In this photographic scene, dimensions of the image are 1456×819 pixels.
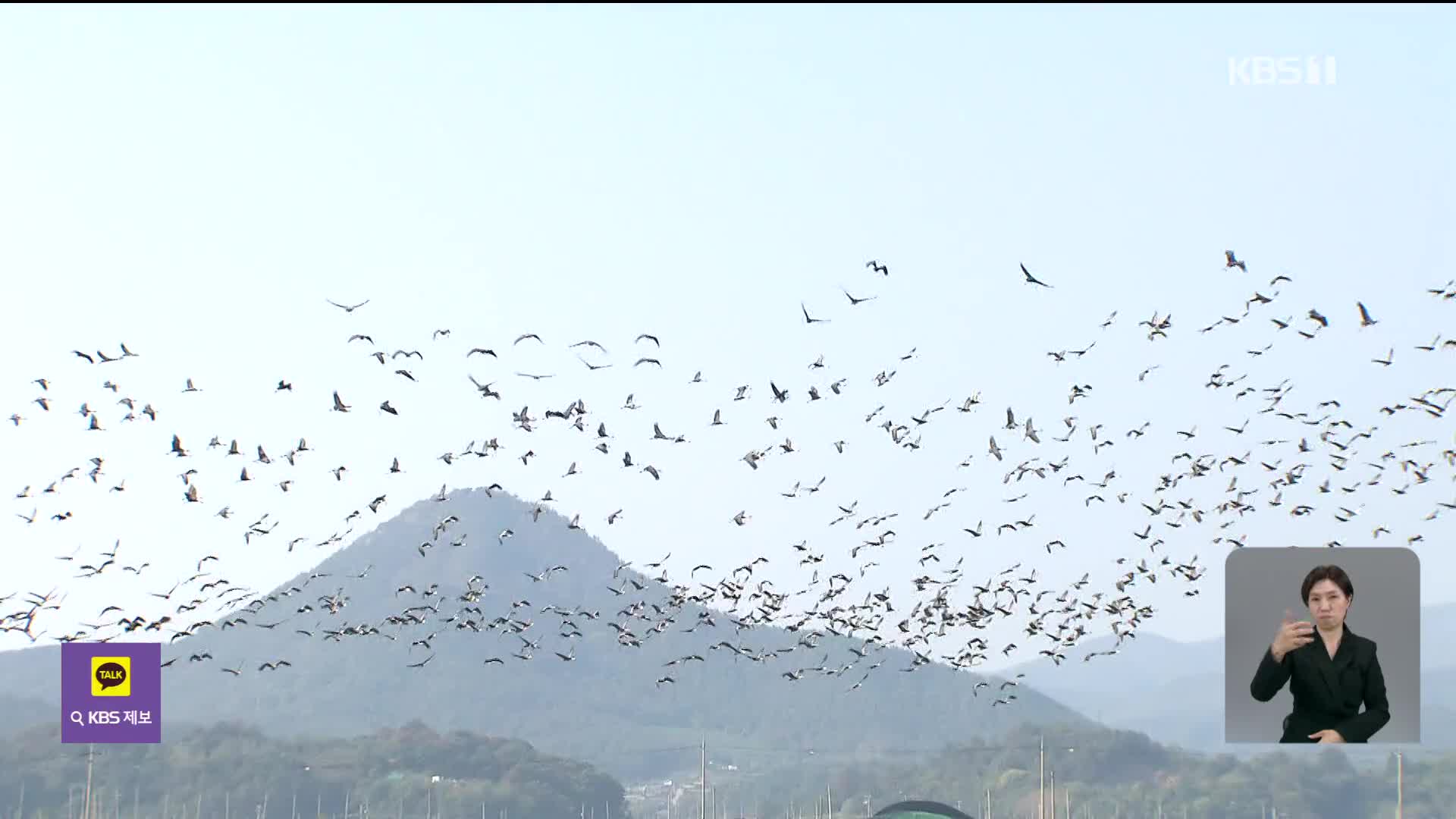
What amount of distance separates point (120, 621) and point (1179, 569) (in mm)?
41509

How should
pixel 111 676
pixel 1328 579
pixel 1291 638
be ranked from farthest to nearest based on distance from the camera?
pixel 111 676, pixel 1328 579, pixel 1291 638

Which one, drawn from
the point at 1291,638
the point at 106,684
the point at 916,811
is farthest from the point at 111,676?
the point at 1291,638

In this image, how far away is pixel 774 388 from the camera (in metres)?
49.4

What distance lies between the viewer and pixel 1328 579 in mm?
26469

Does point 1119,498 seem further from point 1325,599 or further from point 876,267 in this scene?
point 1325,599

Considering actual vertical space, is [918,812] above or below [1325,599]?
below

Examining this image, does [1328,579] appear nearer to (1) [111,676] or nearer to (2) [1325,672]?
(2) [1325,672]

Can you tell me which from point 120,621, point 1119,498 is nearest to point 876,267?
point 1119,498

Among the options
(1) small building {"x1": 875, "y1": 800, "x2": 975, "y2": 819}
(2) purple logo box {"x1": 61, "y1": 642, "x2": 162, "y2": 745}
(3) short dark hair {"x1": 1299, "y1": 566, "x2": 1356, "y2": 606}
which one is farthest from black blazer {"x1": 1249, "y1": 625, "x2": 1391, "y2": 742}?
(2) purple logo box {"x1": 61, "y1": 642, "x2": 162, "y2": 745}

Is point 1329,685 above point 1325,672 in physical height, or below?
below

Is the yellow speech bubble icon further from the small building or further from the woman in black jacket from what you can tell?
the woman in black jacket

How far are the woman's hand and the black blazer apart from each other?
7 centimetres

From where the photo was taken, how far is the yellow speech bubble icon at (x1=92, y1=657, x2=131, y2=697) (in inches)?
2891

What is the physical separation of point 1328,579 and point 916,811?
1738 inches
